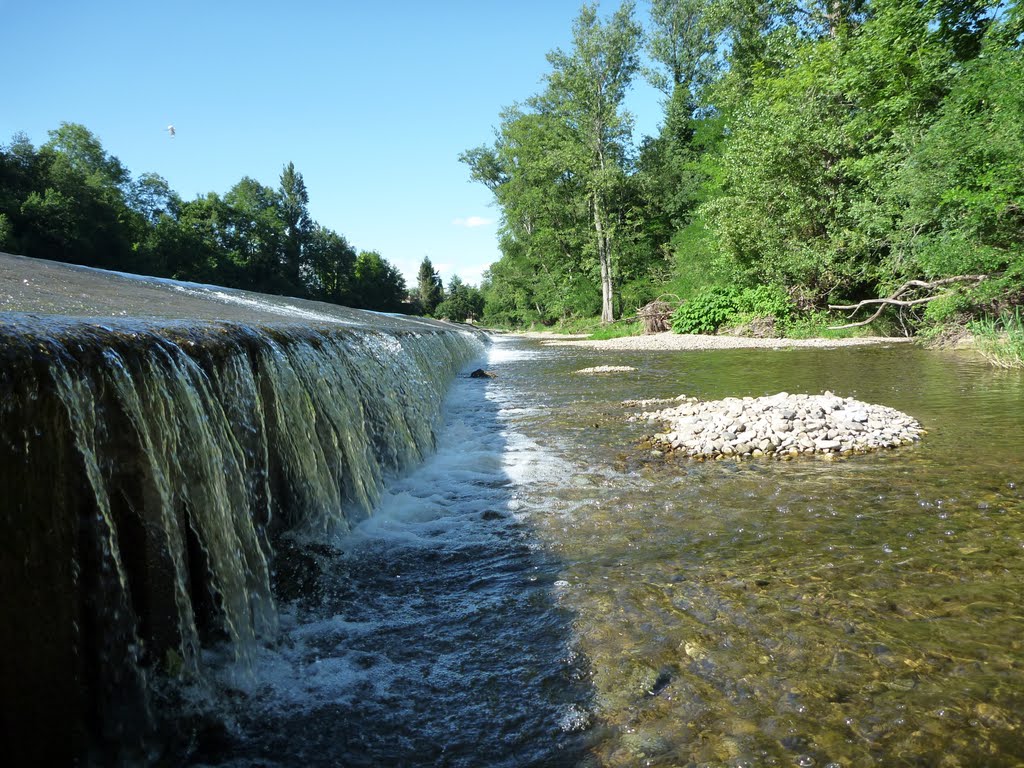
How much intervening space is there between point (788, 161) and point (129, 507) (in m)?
21.8

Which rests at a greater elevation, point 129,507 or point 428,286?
point 428,286

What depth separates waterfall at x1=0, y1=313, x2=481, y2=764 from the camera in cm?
179

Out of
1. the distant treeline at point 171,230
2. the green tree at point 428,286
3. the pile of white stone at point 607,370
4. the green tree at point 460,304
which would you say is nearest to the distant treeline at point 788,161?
the pile of white stone at point 607,370

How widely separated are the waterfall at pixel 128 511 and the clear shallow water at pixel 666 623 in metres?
0.36

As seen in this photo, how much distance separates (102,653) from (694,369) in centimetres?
1220

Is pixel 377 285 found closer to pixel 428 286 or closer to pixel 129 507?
pixel 428 286

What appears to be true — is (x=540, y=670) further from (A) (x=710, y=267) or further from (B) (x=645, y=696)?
(A) (x=710, y=267)

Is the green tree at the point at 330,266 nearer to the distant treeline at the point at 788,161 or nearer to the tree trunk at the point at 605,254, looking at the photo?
the distant treeline at the point at 788,161

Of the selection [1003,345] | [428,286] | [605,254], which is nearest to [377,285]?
[428,286]

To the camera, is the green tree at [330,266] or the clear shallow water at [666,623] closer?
the clear shallow water at [666,623]

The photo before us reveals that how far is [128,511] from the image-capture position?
2.30m

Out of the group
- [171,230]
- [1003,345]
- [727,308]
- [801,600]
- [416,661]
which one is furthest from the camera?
[171,230]

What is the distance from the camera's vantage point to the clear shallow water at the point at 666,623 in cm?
201

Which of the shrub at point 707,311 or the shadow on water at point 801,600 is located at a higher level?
the shrub at point 707,311
